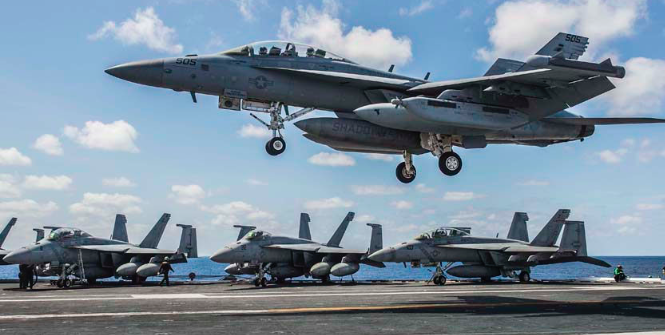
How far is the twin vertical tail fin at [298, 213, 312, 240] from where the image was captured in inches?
1802

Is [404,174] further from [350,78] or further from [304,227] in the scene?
[304,227]

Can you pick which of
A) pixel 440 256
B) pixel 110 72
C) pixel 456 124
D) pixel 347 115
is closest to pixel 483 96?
pixel 456 124

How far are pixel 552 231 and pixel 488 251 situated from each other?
4.16 meters

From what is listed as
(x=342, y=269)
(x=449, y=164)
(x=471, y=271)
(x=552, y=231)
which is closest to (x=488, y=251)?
(x=471, y=271)

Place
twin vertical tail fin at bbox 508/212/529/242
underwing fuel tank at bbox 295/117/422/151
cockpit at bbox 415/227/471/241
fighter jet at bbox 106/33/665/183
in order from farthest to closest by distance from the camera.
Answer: twin vertical tail fin at bbox 508/212/529/242, cockpit at bbox 415/227/471/241, underwing fuel tank at bbox 295/117/422/151, fighter jet at bbox 106/33/665/183

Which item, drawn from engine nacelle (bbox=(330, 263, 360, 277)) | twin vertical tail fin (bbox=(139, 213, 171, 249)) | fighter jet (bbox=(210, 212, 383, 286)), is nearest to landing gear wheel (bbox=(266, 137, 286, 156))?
fighter jet (bbox=(210, 212, 383, 286))

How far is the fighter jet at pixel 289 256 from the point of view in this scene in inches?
1430

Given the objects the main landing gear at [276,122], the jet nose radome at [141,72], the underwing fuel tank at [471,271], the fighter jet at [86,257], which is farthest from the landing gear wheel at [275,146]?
the underwing fuel tank at [471,271]

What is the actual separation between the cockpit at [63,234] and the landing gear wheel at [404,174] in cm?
2171

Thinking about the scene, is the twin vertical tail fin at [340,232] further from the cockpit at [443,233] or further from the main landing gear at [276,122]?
the main landing gear at [276,122]

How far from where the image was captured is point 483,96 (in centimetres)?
2067

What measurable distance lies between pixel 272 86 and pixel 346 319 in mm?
7824

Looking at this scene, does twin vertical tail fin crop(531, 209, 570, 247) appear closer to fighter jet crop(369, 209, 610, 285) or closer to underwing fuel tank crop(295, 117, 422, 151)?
fighter jet crop(369, 209, 610, 285)

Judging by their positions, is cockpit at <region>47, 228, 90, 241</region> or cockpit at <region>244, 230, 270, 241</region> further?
cockpit at <region>244, 230, 270, 241</region>
